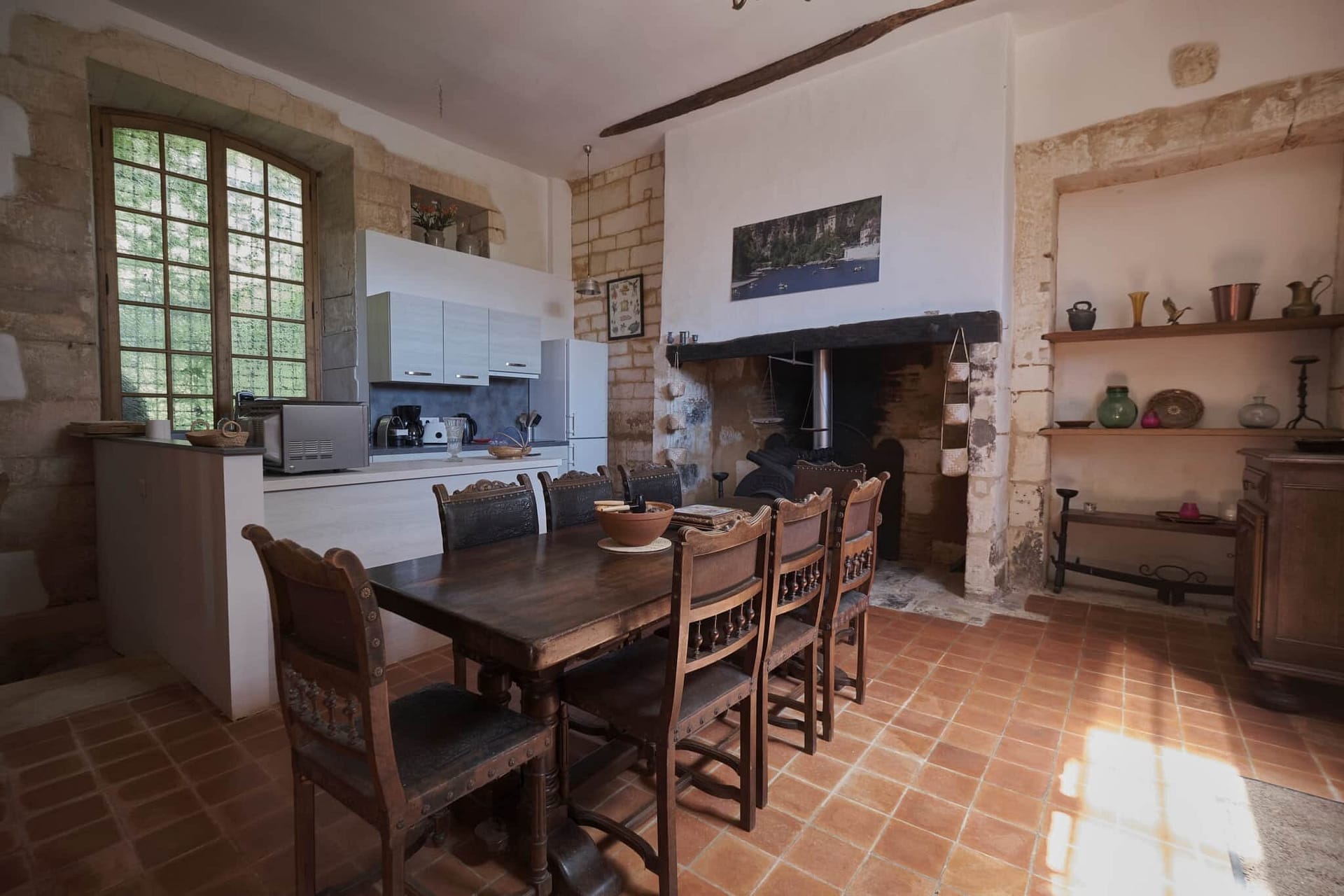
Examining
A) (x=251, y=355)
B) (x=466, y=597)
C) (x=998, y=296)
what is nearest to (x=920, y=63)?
(x=998, y=296)

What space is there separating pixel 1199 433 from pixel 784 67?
3455 mm

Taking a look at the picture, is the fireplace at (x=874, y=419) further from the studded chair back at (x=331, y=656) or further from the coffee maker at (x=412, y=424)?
the studded chair back at (x=331, y=656)

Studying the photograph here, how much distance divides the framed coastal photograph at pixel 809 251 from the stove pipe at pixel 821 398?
53cm

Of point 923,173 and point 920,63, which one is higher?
point 920,63

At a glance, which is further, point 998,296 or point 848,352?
point 848,352

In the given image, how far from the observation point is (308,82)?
4.37 m

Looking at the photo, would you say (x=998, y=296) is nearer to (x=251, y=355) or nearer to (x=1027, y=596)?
(x=1027, y=596)

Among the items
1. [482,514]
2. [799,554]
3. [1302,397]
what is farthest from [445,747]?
[1302,397]

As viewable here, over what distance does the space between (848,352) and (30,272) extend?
512cm

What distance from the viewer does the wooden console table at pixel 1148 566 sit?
343 centimetres

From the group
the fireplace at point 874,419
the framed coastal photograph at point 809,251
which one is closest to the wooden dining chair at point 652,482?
the fireplace at point 874,419

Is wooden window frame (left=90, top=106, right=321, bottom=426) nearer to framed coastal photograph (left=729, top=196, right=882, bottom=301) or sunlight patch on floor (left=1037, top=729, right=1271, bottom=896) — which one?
framed coastal photograph (left=729, top=196, right=882, bottom=301)

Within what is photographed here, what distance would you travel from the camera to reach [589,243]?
236 inches

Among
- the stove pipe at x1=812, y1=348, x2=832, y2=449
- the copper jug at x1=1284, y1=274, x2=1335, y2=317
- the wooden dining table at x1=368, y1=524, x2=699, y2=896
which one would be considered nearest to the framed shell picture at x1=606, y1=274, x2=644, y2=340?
the stove pipe at x1=812, y1=348, x2=832, y2=449
